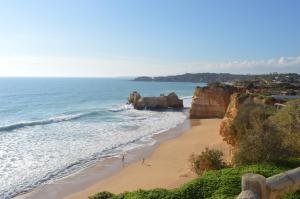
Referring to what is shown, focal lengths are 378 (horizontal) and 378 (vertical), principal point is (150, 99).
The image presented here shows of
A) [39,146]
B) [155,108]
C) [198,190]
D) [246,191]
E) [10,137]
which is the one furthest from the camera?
[155,108]

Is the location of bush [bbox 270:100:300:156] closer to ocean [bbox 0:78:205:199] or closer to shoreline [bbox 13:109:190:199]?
shoreline [bbox 13:109:190:199]

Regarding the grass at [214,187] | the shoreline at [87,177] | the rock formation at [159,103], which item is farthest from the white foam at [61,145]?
the rock formation at [159,103]

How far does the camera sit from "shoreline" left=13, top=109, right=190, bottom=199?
18.8 m

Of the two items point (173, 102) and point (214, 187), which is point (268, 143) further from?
point (173, 102)

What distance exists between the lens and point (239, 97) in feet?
110

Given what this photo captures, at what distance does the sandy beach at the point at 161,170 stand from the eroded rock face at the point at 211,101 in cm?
1457

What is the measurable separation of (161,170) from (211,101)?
91.0 ft

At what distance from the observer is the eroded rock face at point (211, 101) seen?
48.1m

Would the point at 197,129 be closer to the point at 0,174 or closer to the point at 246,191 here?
the point at 0,174

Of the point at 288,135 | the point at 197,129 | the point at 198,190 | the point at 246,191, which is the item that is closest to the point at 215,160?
the point at 288,135

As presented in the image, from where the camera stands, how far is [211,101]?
49.2 metres

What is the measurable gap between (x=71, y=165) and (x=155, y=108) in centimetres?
3806

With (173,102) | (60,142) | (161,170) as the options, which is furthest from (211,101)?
(161,170)

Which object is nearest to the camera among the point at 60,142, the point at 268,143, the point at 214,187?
the point at 214,187
